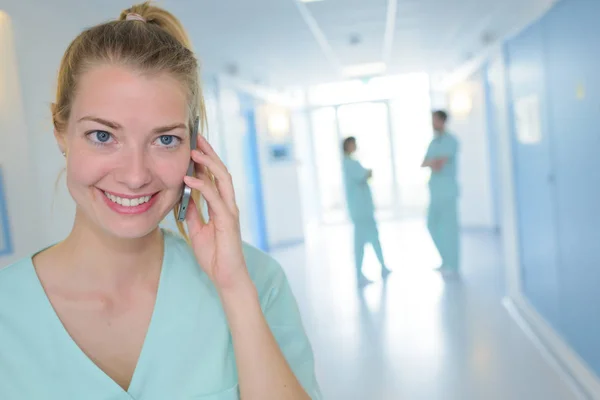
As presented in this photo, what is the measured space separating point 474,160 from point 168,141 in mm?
8707

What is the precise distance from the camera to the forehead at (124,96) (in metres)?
1.07

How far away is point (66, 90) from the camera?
114cm

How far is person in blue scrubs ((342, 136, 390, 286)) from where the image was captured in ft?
20.6

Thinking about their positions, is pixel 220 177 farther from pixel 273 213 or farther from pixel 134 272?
pixel 273 213

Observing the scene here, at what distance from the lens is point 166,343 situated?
1.15 m

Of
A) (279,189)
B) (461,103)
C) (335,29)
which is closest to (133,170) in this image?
(335,29)

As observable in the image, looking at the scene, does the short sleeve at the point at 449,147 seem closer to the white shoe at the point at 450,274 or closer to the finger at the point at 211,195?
the white shoe at the point at 450,274

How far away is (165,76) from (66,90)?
0.65 ft

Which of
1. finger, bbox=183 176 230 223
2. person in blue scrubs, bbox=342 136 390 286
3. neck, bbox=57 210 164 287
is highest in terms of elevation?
finger, bbox=183 176 230 223

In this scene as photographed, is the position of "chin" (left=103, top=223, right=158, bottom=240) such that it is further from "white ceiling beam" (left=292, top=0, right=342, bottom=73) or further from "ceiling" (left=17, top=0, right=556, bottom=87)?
"white ceiling beam" (left=292, top=0, right=342, bottom=73)

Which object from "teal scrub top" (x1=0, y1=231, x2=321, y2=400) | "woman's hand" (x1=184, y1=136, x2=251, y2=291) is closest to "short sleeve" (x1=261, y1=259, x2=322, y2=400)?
"teal scrub top" (x1=0, y1=231, x2=321, y2=400)

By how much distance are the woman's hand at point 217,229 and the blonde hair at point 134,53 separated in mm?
58

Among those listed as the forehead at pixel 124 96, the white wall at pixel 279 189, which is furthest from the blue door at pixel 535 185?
the white wall at pixel 279 189

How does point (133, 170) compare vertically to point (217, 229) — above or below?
above
